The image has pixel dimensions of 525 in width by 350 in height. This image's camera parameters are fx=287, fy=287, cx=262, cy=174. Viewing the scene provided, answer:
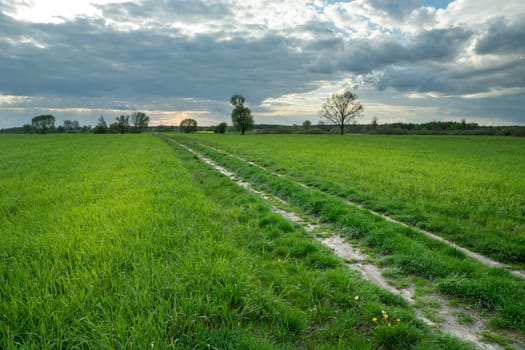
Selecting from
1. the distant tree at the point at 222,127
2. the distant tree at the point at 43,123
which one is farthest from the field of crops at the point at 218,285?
the distant tree at the point at 43,123

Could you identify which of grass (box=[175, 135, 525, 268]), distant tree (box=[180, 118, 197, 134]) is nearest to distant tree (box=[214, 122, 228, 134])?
distant tree (box=[180, 118, 197, 134])

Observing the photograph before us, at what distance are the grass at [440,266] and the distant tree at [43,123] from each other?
171m

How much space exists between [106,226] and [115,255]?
156 cm

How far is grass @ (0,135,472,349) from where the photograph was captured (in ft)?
10.1

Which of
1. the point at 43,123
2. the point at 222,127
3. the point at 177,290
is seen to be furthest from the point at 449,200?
the point at 43,123

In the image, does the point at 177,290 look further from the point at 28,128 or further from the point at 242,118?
the point at 28,128

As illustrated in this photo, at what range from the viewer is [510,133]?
78500 millimetres

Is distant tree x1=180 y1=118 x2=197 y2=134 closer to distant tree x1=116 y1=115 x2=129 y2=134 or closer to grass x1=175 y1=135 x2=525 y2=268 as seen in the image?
distant tree x1=116 y1=115 x2=129 y2=134

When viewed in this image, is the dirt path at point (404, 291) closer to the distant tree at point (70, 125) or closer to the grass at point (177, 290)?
the grass at point (177, 290)

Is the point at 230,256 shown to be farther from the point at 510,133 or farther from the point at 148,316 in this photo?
the point at 510,133

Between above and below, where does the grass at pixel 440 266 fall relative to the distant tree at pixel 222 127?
below

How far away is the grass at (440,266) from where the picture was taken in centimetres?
403

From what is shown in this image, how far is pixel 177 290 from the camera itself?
3.65 metres

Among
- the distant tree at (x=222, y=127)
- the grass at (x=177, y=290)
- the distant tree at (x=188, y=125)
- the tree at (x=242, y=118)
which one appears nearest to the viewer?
the grass at (x=177, y=290)
